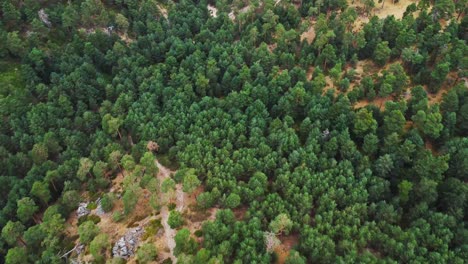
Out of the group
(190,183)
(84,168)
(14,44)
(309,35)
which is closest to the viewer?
(190,183)

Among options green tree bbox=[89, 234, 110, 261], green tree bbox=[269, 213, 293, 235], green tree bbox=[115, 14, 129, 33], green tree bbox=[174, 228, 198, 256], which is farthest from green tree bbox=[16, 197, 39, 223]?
green tree bbox=[115, 14, 129, 33]

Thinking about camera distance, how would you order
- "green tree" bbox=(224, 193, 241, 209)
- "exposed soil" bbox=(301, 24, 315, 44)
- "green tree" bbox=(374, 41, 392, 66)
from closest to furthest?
"green tree" bbox=(224, 193, 241, 209) → "green tree" bbox=(374, 41, 392, 66) → "exposed soil" bbox=(301, 24, 315, 44)

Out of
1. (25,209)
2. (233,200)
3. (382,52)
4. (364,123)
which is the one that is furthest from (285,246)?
(382,52)

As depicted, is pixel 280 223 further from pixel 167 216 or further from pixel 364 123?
pixel 364 123

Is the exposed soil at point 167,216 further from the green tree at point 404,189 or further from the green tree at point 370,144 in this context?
the green tree at point 404,189

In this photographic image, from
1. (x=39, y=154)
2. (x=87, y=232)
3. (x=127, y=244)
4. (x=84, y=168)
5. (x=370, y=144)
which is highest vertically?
(x=39, y=154)

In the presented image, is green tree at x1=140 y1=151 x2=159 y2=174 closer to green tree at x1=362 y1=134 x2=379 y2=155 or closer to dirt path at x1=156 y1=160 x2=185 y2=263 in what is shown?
dirt path at x1=156 y1=160 x2=185 y2=263

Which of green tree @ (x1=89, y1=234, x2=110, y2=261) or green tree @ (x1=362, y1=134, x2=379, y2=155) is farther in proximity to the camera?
green tree @ (x1=362, y1=134, x2=379, y2=155)

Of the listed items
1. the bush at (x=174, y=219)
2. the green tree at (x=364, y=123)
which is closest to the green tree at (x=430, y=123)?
the green tree at (x=364, y=123)
